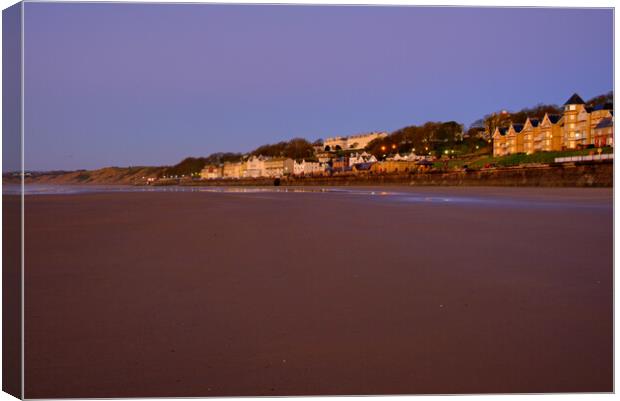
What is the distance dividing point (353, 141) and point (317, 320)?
169m

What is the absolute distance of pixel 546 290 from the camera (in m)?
3.48

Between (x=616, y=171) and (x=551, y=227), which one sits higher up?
(x=616, y=171)

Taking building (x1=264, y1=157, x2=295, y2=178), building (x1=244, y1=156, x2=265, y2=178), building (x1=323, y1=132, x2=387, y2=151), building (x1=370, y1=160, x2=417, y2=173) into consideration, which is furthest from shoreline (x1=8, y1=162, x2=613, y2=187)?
building (x1=323, y1=132, x2=387, y2=151)

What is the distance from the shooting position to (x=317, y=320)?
2848 mm

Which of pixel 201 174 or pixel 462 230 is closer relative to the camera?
pixel 462 230

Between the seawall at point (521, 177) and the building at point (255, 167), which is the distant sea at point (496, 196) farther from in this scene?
the building at point (255, 167)

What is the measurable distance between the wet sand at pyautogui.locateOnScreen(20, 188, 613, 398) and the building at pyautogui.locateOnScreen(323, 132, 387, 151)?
15462 centimetres

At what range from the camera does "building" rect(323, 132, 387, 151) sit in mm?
162750

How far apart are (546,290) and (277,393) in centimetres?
230

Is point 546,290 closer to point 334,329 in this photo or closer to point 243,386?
point 334,329

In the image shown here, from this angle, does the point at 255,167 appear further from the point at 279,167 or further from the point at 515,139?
the point at 515,139

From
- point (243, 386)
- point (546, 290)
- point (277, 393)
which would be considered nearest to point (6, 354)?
point (243, 386)

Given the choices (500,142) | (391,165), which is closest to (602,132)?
(500,142)

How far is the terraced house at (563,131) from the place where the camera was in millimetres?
43234
